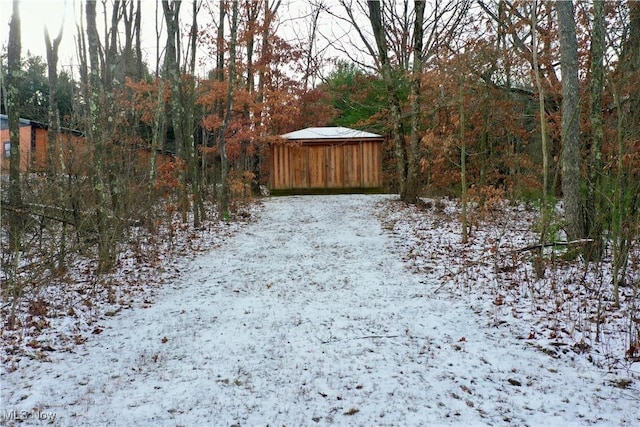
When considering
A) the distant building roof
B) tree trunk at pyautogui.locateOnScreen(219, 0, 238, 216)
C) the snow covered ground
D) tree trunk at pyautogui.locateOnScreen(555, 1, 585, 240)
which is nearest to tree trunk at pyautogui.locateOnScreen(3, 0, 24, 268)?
the snow covered ground

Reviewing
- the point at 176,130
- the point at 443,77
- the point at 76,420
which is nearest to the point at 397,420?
the point at 76,420

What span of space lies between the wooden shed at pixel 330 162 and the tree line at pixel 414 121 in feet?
4.14

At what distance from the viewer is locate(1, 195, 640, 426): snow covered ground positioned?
11.0ft

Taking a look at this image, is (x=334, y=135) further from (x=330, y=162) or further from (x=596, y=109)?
(x=596, y=109)

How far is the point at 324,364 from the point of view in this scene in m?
4.16

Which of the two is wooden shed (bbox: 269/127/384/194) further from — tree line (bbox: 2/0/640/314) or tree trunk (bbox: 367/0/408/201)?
tree trunk (bbox: 367/0/408/201)

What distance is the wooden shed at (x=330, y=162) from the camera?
67.1 feet

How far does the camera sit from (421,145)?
49.2ft

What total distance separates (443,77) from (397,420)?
8452 mm

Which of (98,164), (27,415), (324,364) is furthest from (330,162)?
(27,415)

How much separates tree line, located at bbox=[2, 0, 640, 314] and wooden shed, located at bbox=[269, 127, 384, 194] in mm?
1262

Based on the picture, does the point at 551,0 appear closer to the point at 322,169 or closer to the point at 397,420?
the point at 397,420

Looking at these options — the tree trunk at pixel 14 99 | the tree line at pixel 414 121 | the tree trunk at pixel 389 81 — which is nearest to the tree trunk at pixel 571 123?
the tree line at pixel 414 121

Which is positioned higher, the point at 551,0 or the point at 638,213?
the point at 551,0
